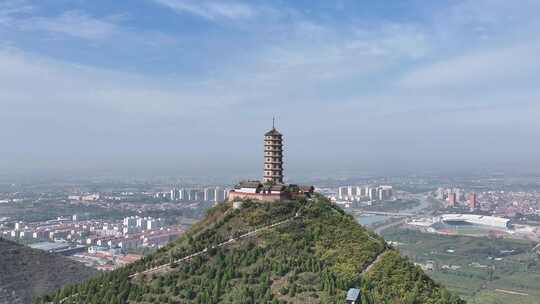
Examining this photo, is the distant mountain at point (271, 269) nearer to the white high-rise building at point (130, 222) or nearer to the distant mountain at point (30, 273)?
the distant mountain at point (30, 273)

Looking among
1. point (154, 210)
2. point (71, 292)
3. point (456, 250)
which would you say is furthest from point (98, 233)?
point (71, 292)

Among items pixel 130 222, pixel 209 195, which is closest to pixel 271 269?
pixel 130 222

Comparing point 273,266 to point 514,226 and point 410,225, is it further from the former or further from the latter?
point 514,226

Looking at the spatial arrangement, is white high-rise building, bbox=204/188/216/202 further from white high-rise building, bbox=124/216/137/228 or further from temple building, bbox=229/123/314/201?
temple building, bbox=229/123/314/201

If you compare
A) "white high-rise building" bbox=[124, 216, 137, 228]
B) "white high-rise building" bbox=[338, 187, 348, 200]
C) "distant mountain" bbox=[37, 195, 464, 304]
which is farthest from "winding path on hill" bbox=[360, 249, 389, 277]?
"white high-rise building" bbox=[338, 187, 348, 200]

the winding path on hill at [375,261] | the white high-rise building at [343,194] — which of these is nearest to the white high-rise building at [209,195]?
the white high-rise building at [343,194]

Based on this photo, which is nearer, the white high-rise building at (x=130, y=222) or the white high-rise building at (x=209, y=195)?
the white high-rise building at (x=130, y=222)
